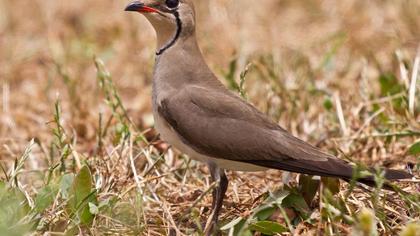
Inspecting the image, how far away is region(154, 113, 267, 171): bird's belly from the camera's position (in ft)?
12.2

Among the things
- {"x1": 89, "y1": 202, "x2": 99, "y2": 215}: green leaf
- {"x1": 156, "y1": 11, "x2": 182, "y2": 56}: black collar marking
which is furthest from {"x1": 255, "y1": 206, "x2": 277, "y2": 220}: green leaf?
{"x1": 156, "y1": 11, "x2": 182, "y2": 56}: black collar marking

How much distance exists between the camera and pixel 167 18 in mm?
4086

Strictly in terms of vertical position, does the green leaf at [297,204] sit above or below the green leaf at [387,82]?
below

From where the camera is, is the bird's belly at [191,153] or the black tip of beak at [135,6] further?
the black tip of beak at [135,6]

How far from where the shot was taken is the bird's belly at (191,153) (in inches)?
146

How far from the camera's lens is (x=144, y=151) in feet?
13.7

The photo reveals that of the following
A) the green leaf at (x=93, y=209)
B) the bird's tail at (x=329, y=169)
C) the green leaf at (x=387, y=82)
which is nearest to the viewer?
the bird's tail at (x=329, y=169)

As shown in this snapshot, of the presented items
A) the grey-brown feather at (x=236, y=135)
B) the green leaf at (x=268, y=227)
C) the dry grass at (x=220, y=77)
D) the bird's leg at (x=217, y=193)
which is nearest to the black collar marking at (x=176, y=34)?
the grey-brown feather at (x=236, y=135)

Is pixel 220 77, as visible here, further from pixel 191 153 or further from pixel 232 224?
pixel 232 224

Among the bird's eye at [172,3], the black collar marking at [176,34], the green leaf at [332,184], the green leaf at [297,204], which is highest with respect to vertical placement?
the bird's eye at [172,3]

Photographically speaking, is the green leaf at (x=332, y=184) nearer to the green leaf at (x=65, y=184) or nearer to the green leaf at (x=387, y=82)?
the green leaf at (x=65, y=184)

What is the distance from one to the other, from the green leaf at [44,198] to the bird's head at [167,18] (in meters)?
0.90

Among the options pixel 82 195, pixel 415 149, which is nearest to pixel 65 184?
pixel 82 195

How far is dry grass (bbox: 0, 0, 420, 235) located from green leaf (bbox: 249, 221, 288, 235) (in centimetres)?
17
